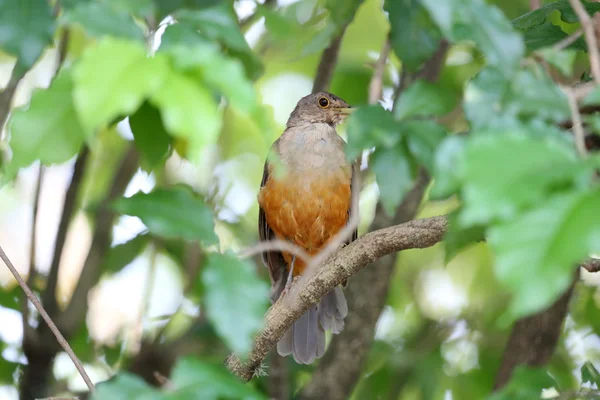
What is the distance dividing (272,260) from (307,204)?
0.86 meters

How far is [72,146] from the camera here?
7.13 feet

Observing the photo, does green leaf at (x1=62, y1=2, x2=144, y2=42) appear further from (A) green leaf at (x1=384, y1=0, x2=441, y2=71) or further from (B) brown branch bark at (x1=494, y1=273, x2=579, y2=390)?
(B) brown branch bark at (x1=494, y1=273, x2=579, y2=390)

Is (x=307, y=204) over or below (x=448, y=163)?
below

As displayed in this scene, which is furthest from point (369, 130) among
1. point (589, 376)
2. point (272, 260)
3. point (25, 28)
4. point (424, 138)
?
point (272, 260)

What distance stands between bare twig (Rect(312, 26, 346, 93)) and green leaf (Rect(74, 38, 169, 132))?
400 cm

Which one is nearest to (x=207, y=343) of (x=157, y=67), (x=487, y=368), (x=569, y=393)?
(x=487, y=368)

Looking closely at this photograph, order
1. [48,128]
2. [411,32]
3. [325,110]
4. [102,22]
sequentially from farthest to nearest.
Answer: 1. [325,110]
2. [411,32]
3. [48,128]
4. [102,22]

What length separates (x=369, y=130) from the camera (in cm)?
228

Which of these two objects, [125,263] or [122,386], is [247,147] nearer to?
[125,263]

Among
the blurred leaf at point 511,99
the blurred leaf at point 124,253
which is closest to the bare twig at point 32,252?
the blurred leaf at point 124,253

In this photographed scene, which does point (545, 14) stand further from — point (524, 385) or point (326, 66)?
point (326, 66)

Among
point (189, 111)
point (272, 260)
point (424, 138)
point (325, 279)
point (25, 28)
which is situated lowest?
point (272, 260)

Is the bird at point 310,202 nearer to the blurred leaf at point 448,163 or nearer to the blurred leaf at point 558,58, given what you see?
the blurred leaf at point 558,58

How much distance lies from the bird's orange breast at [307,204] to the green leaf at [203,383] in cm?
409
